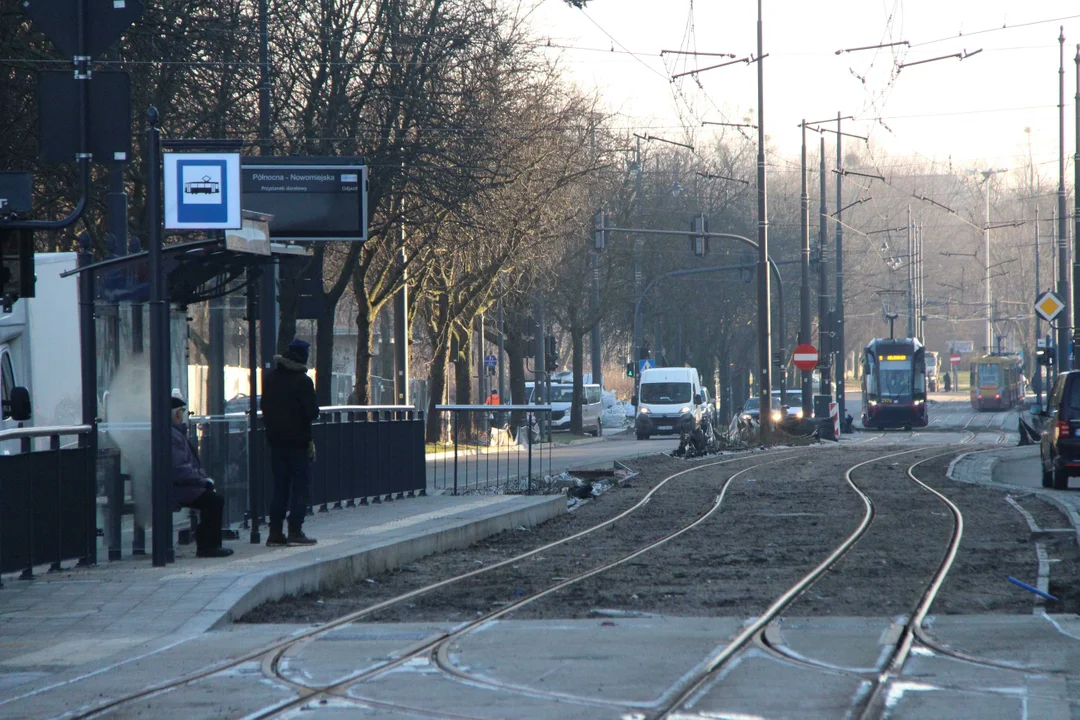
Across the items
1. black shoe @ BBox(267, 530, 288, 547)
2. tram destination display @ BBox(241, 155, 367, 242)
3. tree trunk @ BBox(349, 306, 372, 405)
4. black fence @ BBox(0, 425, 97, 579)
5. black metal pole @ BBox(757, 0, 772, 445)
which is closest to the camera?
black fence @ BBox(0, 425, 97, 579)

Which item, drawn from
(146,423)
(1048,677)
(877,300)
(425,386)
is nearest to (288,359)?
(146,423)

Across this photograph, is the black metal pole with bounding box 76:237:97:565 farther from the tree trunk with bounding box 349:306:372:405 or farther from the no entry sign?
the no entry sign

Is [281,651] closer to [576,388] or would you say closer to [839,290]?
[576,388]

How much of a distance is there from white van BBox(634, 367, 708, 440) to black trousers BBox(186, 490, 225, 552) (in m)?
37.6

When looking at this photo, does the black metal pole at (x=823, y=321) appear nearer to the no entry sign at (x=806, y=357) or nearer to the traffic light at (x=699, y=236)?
the no entry sign at (x=806, y=357)

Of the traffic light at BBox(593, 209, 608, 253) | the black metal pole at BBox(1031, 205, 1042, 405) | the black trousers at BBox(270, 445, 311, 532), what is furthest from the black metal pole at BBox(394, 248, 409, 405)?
the black trousers at BBox(270, 445, 311, 532)

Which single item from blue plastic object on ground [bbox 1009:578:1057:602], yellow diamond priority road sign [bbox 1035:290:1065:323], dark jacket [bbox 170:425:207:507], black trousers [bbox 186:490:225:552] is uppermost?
yellow diamond priority road sign [bbox 1035:290:1065:323]

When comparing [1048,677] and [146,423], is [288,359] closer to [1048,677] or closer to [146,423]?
[146,423]

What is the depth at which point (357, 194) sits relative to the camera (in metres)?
18.7

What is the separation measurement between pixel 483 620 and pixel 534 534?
6.50 meters

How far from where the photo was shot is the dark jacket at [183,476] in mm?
11188

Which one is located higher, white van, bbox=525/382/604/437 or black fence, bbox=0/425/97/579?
black fence, bbox=0/425/97/579

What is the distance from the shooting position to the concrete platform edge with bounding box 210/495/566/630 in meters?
9.27

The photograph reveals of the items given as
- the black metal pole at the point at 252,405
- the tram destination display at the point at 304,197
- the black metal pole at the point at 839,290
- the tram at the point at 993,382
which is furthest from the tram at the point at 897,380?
the black metal pole at the point at 252,405
